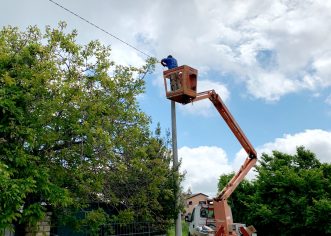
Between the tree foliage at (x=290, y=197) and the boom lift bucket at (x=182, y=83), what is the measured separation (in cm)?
1135

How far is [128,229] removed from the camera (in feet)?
59.0

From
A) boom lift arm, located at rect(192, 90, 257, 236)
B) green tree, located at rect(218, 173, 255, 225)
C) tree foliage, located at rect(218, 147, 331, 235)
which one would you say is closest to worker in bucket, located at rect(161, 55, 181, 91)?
boom lift arm, located at rect(192, 90, 257, 236)

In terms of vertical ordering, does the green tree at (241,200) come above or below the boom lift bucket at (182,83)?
below

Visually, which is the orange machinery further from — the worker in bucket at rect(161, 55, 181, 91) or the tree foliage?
the tree foliage

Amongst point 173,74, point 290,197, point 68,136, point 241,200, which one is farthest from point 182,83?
point 241,200

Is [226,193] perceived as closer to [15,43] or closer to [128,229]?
[128,229]

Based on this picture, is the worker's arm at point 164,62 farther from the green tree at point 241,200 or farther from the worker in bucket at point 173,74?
the green tree at point 241,200

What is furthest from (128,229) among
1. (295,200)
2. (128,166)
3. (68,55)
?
(295,200)

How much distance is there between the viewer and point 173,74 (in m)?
14.0

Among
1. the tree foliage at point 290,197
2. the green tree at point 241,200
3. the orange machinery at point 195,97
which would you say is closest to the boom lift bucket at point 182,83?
the orange machinery at point 195,97

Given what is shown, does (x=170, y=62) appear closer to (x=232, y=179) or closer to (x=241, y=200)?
(x=232, y=179)

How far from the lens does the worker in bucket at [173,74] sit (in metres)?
13.8

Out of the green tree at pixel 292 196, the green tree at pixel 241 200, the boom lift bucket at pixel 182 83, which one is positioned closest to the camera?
the boom lift bucket at pixel 182 83

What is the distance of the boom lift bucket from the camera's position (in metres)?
13.6
